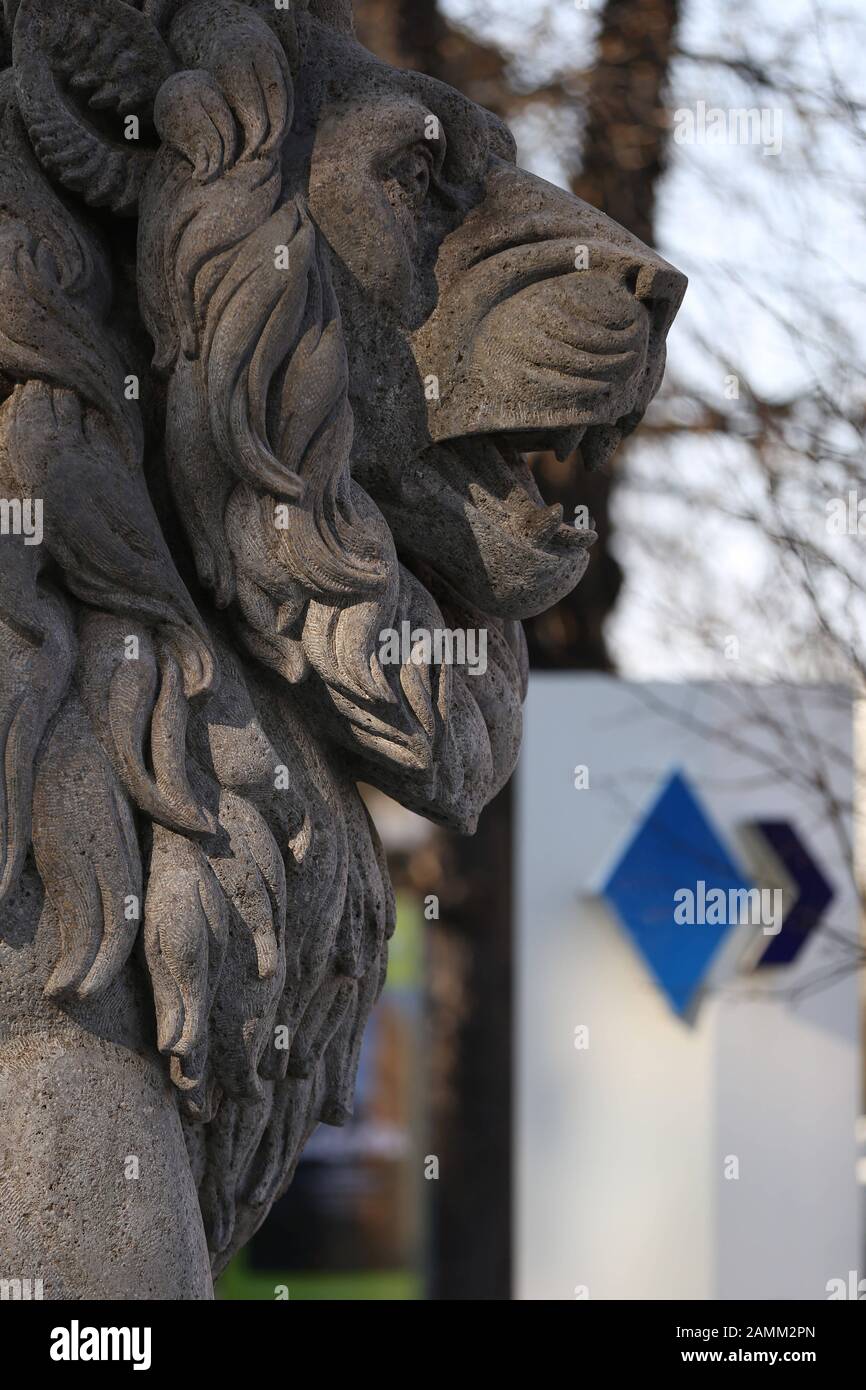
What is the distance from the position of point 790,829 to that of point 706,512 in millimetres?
1464

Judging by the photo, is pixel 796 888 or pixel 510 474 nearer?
pixel 510 474

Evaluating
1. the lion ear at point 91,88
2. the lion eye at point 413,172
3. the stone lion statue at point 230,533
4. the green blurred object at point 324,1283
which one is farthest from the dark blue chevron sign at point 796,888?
the lion ear at point 91,88

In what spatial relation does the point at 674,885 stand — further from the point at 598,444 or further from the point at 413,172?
the point at 413,172

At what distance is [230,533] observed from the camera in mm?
2219

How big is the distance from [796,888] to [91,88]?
5362mm

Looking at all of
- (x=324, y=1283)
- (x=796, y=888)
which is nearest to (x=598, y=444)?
(x=796, y=888)

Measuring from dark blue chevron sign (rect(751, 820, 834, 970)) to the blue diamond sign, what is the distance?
0.19 metres

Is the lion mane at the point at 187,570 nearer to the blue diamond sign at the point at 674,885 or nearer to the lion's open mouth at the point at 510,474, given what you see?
the lion's open mouth at the point at 510,474

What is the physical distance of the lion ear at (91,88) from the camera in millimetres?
2203

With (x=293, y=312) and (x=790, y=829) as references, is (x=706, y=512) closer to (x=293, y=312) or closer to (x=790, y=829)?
(x=790, y=829)

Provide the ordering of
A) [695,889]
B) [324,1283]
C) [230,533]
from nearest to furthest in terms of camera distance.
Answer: [230,533] → [695,889] → [324,1283]

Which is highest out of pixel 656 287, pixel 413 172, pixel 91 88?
pixel 91 88

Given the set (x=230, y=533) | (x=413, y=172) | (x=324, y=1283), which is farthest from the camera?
(x=324, y=1283)

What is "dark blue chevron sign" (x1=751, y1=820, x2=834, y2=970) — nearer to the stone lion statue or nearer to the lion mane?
the stone lion statue
